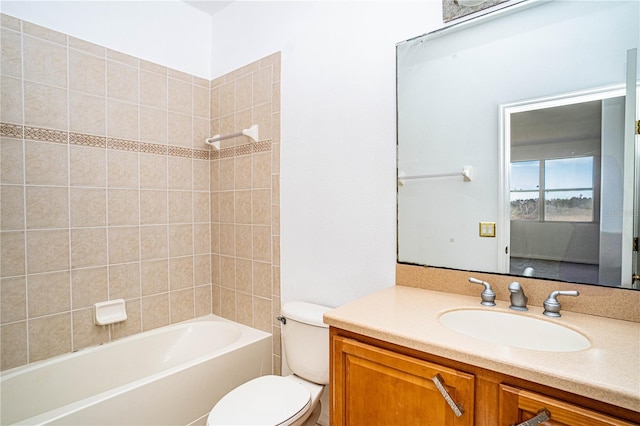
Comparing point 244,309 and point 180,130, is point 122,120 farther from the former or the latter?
point 244,309

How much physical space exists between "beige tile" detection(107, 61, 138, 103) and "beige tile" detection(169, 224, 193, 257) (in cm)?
87

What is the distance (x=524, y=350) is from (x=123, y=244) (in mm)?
2113

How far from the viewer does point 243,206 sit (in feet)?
7.26

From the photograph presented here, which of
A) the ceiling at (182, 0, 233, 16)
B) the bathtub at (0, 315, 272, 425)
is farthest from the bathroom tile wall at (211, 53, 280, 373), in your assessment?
the ceiling at (182, 0, 233, 16)

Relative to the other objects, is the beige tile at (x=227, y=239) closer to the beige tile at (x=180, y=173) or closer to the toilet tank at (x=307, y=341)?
the beige tile at (x=180, y=173)

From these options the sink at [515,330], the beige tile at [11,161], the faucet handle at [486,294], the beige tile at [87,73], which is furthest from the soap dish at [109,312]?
the faucet handle at [486,294]

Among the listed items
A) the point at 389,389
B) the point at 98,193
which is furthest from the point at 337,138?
the point at 98,193

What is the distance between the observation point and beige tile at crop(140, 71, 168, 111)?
6.85ft

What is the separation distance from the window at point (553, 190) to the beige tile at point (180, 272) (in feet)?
6.70

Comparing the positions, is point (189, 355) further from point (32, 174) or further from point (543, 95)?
point (543, 95)

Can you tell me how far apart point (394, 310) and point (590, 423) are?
56 cm

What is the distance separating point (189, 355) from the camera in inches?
85.4

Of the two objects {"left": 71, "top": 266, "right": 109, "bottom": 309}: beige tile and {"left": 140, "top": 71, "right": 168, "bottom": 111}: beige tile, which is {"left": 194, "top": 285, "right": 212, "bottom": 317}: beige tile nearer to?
{"left": 71, "top": 266, "right": 109, "bottom": 309}: beige tile

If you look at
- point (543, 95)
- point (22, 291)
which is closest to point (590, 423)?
point (543, 95)
